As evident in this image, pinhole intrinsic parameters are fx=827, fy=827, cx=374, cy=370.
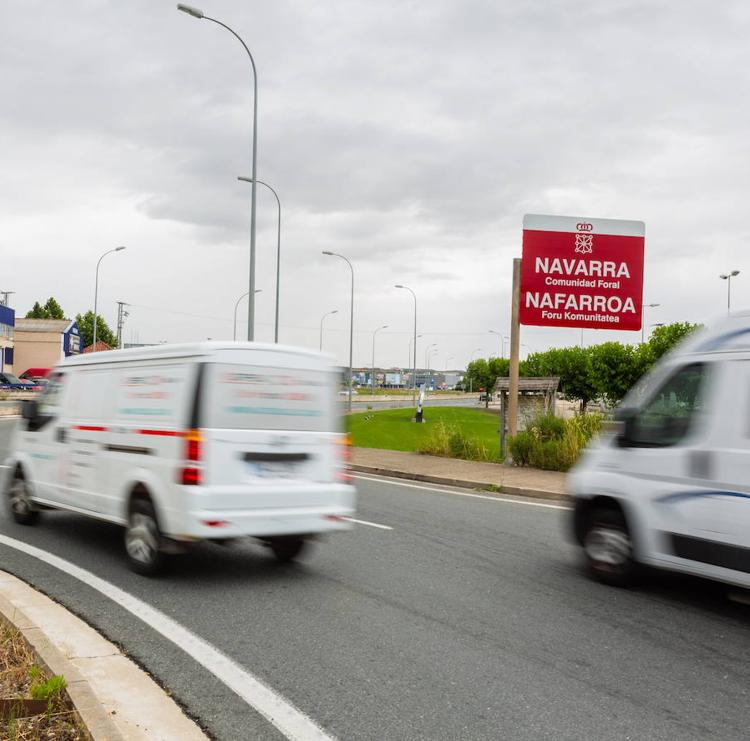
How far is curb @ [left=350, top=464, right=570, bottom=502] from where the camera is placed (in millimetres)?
12938

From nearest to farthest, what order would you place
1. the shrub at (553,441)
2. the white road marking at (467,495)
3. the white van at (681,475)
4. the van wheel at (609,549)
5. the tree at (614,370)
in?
the white van at (681,475)
the van wheel at (609,549)
the white road marking at (467,495)
the shrub at (553,441)
the tree at (614,370)

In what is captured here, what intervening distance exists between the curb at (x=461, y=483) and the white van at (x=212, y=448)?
17.4ft

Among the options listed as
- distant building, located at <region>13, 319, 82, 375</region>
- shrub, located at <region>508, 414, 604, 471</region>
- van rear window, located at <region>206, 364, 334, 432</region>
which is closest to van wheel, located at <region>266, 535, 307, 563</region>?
van rear window, located at <region>206, 364, 334, 432</region>

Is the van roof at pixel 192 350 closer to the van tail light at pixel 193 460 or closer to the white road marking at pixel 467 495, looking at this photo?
the van tail light at pixel 193 460

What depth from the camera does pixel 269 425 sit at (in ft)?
22.9

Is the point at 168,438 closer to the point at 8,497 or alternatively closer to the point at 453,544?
the point at 453,544

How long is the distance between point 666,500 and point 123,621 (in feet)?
13.4

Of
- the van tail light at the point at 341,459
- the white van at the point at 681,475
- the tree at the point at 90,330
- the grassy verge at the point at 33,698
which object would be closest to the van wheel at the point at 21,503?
the van tail light at the point at 341,459

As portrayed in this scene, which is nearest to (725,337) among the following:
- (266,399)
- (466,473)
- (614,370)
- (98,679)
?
(266,399)

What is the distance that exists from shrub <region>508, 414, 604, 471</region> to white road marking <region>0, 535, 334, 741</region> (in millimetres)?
10958

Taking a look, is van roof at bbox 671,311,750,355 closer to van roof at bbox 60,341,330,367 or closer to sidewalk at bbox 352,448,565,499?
van roof at bbox 60,341,330,367

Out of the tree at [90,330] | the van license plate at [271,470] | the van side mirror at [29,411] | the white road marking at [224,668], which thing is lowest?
the white road marking at [224,668]

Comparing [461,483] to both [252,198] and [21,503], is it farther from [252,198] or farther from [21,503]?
[252,198]

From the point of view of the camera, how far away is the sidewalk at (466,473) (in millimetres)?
13500
